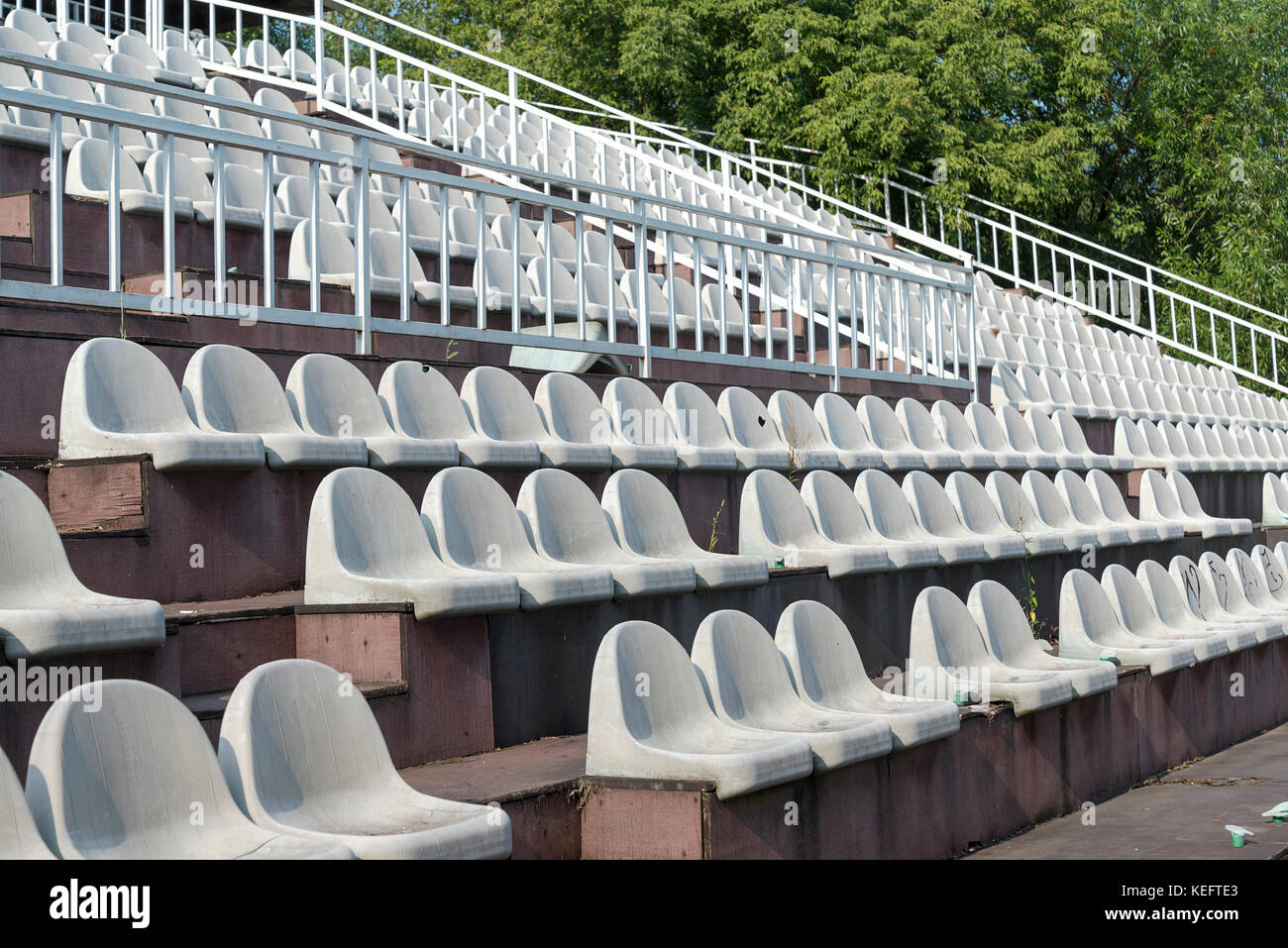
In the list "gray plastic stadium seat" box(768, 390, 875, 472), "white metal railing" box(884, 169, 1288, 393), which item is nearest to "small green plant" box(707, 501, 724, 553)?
"gray plastic stadium seat" box(768, 390, 875, 472)

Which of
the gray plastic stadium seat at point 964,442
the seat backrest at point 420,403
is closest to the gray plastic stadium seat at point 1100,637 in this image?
the gray plastic stadium seat at point 964,442

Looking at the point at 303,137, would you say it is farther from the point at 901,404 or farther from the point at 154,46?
the point at 901,404

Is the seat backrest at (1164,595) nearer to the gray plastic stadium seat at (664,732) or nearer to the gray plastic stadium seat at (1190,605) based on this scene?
the gray plastic stadium seat at (1190,605)

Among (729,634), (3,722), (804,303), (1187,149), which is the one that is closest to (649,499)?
(729,634)

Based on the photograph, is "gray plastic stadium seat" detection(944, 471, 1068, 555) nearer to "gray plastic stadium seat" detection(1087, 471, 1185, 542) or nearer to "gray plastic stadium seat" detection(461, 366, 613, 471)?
"gray plastic stadium seat" detection(1087, 471, 1185, 542)

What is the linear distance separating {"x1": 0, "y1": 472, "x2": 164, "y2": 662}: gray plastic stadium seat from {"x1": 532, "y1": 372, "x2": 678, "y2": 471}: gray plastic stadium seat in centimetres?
216

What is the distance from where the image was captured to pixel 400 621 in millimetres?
2826

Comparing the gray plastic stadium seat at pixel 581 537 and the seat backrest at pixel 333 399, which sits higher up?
the seat backrest at pixel 333 399

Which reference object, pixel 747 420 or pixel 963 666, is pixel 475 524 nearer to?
pixel 963 666

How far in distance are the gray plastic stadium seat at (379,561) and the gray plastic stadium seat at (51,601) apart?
0.53 meters

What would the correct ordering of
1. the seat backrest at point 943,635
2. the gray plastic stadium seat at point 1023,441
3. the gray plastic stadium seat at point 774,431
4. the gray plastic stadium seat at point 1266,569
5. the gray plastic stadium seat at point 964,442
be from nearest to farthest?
the seat backrest at point 943,635, the gray plastic stadium seat at point 774,431, the gray plastic stadium seat at point 1266,569, the gray plastic stadium seat at point 964,442, the gray plastic stadium seat at point 1023,441

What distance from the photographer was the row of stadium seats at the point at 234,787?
179cm

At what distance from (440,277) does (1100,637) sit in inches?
113

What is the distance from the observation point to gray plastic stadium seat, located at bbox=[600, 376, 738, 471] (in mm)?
4777
